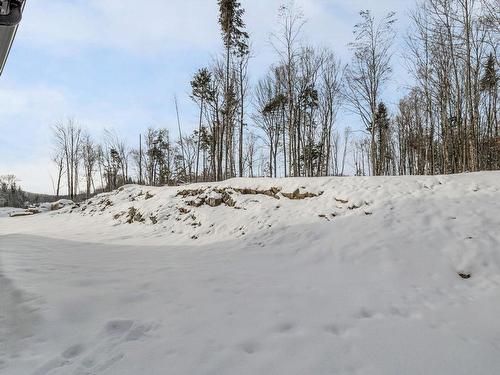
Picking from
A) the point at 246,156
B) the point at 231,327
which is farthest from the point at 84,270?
the point at 246,156

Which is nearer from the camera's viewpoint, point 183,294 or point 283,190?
point 183,294

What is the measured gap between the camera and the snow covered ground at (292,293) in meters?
2.41

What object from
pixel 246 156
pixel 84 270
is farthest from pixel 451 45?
pixel 246 156

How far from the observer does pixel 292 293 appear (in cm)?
395

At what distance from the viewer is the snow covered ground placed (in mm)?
2412

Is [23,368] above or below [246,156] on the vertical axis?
below

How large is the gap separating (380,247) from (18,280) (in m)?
5.83

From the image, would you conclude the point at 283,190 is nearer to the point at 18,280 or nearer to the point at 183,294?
the point at 183,294

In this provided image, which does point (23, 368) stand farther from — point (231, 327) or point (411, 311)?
point (411, 311)

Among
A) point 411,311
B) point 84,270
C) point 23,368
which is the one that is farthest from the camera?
point 84,270

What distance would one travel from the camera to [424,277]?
4.30 meters

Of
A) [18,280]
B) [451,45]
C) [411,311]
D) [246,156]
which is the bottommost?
[411,311]

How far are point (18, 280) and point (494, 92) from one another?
73.7ft

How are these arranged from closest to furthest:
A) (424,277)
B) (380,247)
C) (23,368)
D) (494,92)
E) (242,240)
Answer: (23,368) → (424,277) → (380,247) → (242,240) → (494,92)
